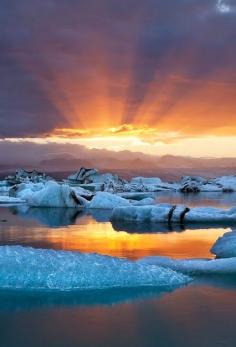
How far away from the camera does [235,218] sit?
13.0 metres

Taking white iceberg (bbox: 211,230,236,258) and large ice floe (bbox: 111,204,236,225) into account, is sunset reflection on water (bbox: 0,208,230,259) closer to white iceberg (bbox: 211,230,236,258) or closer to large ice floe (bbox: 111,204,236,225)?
white iceberg (bbox: 211,230,236,258)

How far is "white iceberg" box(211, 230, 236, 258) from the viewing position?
24.9 ft

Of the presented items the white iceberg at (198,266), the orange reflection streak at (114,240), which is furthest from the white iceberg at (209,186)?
the white iceberg at (198,266)

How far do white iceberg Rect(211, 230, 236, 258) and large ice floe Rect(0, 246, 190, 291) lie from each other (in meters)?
1.69

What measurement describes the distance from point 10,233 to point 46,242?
1.77 metres

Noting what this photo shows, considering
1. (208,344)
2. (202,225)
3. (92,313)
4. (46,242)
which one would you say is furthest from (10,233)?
(208,344)

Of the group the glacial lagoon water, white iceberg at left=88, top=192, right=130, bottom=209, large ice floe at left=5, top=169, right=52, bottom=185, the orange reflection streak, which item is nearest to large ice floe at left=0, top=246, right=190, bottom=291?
the glacial lagoon water

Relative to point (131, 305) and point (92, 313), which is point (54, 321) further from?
point (131, 305)

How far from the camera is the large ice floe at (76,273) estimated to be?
5.62 m

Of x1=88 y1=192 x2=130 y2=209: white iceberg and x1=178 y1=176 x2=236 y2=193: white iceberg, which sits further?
x1=178 y1=176 x2=236 y2=193: white iceberg

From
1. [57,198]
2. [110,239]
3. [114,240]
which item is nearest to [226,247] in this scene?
[114,240]

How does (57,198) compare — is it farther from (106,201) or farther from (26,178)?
(26,178)

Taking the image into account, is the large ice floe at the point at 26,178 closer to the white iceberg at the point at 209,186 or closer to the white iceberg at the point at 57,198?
the white iceberg at the point at 209,186

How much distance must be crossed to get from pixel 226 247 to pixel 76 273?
2.78 m
